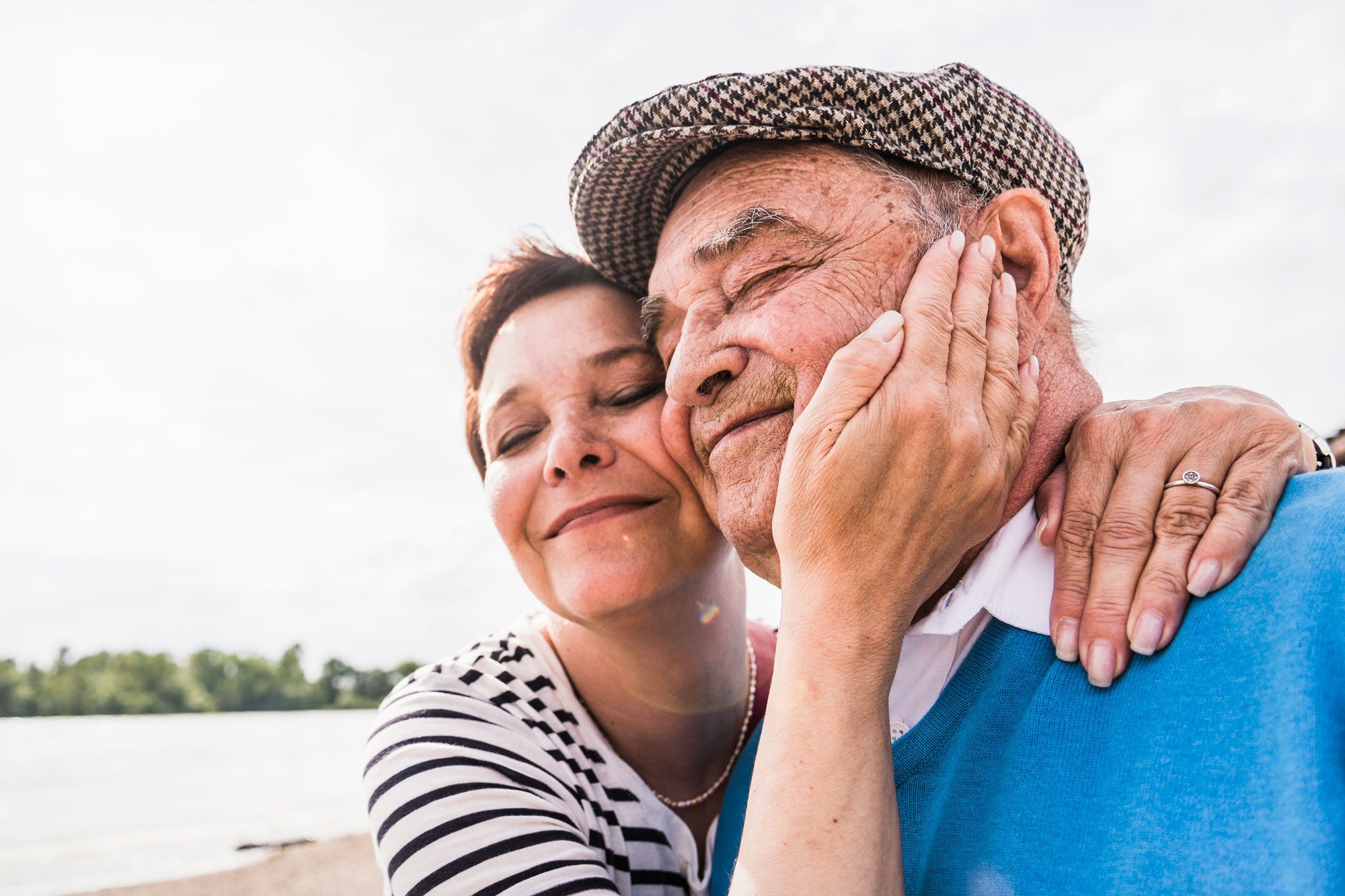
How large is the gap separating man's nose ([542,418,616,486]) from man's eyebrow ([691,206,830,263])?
29.1 inches

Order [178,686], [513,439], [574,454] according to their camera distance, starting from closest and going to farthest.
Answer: [574,454], [513,439], [178,686]

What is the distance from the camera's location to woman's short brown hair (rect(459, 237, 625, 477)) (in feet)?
9.98

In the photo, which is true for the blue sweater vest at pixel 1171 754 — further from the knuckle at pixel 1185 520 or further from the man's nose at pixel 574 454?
the man's nose at pixel 574 454

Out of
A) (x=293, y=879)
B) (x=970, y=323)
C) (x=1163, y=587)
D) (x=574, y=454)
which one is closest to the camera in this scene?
(x=1163, y=587)

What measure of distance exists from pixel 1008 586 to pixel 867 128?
3.72ft

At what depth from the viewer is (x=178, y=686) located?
69062mm

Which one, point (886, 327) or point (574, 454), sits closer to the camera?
point (886, 327)

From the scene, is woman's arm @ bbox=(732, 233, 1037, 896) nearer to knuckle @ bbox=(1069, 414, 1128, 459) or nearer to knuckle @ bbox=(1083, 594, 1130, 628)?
knuckle @ bbox=(1069, 414, 1128, 459)

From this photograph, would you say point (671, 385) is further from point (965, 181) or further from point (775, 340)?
point (965, 181)

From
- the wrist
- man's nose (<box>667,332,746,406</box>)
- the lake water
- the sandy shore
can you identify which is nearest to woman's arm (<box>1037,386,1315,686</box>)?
the wrist

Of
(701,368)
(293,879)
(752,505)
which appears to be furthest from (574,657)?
(293,879)

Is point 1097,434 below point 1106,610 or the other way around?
the other way around

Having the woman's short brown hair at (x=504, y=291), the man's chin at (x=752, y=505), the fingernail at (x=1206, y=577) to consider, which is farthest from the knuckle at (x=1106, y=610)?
the woman's short brown hair at (x=504, y=291)

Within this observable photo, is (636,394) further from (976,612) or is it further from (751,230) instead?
(976,612)
